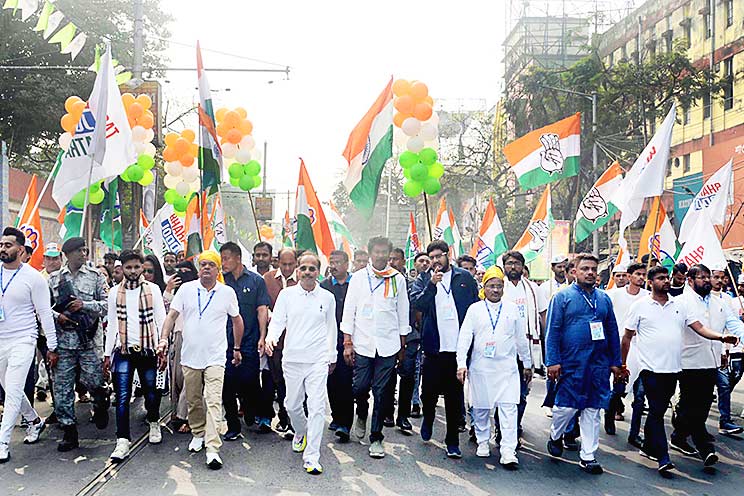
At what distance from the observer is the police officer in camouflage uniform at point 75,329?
7.41 m

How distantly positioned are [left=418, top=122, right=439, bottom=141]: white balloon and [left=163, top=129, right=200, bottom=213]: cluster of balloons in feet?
16.3

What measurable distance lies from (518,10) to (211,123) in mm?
44147

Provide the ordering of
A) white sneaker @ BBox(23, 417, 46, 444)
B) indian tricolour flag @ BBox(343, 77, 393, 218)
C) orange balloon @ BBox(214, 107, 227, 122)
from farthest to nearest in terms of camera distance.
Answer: orange balloon @ BBox(214, 107, 227, 122)
indian tricolour flag @ BBox(343, 77, 393, 218)
white sneaker @ BBox(23, 417, 46, 444)

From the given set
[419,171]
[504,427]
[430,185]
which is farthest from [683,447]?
[419,171]

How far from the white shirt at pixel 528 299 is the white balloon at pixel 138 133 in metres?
6.78

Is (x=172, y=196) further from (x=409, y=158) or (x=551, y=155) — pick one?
(x=551, y=155)

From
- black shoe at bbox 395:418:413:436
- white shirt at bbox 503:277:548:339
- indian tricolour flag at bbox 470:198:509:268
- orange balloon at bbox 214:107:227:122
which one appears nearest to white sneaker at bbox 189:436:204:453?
black shoe at bbox 395:418:413:436

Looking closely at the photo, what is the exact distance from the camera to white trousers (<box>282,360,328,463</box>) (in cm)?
694

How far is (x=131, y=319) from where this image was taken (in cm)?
742

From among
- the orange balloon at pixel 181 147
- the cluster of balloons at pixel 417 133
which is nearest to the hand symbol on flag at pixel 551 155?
the cluster of balloons at pixel 417 133

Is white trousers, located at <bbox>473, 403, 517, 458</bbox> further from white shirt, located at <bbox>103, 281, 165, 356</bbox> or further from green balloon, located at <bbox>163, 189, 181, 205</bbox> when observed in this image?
green balloon, located at <bbox>163, 189, 181, 205</bbox>

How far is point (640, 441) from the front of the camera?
8.12 metres

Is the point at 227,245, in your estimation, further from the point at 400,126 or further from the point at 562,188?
the point at 562,188

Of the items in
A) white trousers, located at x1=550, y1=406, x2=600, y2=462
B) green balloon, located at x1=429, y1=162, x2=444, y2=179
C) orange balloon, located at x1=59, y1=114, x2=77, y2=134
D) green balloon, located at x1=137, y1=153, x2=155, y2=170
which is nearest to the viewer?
white trousers, located at x1=550, y1=406, x2=600, y2=462
